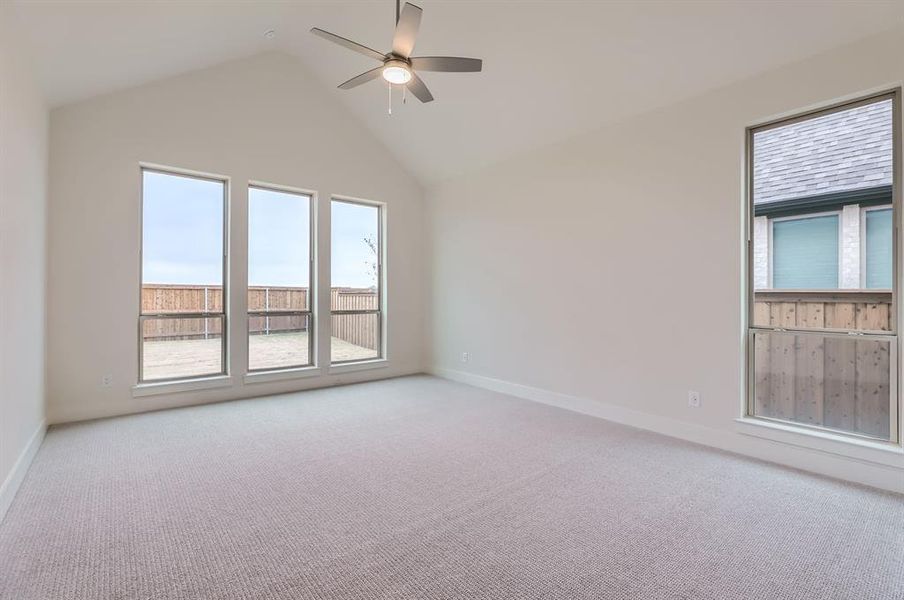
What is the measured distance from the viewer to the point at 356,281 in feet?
20.3

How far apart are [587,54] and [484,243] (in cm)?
255

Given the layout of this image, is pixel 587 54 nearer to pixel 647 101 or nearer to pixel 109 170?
pixel 647 101

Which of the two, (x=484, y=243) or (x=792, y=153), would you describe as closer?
(x=792, y=153)

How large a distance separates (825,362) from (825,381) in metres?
0.14

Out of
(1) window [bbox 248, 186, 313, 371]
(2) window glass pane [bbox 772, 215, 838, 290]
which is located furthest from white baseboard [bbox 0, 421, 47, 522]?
(2) window glass pane [bbox 772, 215, 838, 290]

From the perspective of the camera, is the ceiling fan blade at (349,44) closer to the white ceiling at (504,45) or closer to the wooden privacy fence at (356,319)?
the white ceiling at (504,45)

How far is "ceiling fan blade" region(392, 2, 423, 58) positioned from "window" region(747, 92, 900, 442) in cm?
279

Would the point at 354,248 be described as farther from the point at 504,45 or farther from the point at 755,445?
the point at 755,445

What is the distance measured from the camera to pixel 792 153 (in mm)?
3340

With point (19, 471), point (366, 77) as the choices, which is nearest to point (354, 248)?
point (366, 77)

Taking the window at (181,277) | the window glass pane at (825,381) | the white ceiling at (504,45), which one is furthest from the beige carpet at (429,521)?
the white ceiling at (504,45)

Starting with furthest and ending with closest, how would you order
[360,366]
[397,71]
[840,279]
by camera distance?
1. [360,366]
2. [840,279]
3. [397,71]

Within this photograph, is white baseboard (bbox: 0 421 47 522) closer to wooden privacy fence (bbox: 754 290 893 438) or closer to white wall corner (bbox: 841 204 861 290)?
wooden privacy fence (bbox: 754 290 893 438)

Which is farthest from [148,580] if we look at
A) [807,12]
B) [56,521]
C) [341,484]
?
[807,12]
